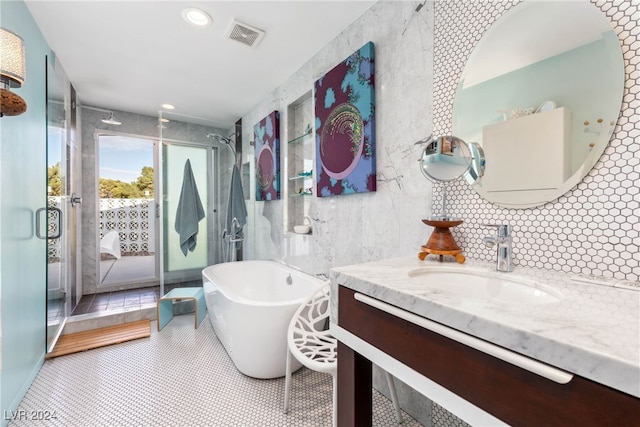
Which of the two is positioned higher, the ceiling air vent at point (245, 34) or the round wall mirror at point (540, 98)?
the ceiling air vent at point (245, 34)

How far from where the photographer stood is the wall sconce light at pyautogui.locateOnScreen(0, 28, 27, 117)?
3.61 feet

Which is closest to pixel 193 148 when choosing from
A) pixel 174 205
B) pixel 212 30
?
pixel 174 205

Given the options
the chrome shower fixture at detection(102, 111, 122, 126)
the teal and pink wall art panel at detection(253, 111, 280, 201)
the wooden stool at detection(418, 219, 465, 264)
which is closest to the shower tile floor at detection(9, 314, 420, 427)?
the wooden stool at detection(418, 219, 465, 264)

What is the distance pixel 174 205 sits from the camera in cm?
319

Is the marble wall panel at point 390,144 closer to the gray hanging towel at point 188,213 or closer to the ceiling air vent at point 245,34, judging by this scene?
the ceiling air vent at point 245,34

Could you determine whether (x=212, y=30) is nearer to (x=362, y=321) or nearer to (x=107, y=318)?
(x=362, y=321)

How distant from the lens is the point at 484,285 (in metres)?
1.03

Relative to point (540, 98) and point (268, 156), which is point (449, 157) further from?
point (268, 156)

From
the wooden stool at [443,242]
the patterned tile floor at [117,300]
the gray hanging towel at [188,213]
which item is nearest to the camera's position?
the wooden stool at [443,242]

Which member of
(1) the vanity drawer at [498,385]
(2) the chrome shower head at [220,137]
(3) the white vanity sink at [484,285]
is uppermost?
(2) the chrome shower head at [220,137]

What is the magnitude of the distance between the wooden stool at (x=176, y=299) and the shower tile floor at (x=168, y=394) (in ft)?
1.52

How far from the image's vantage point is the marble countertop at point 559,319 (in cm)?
44

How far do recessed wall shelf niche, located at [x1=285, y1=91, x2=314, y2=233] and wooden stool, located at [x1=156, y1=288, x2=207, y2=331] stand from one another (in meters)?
1.25

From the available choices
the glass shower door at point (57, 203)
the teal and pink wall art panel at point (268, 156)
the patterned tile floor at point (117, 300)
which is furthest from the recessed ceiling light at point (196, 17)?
the patterned tile floor at point (117, 300)
